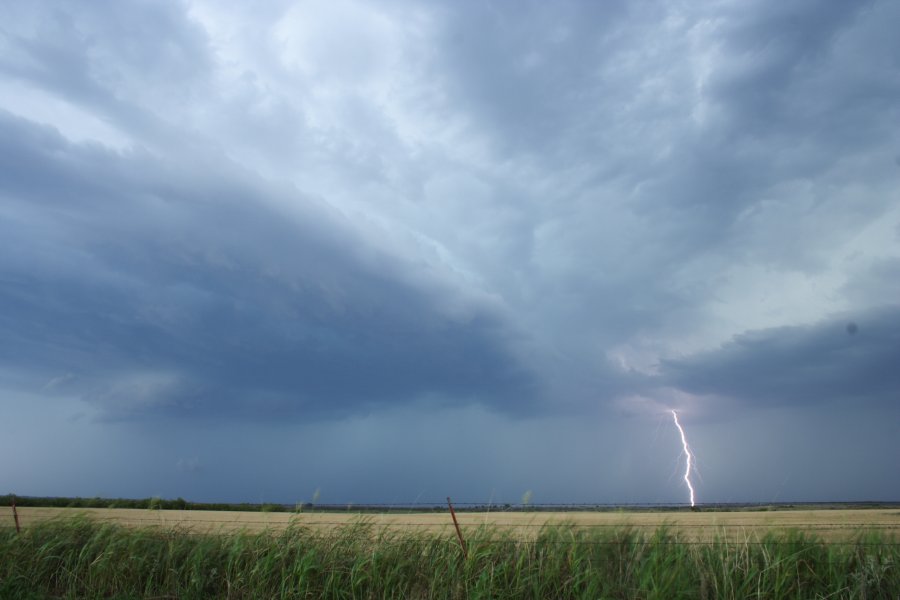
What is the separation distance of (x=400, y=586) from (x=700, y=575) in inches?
222

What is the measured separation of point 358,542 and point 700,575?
693cm

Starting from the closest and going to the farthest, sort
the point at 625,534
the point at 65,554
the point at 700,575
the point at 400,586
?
the point at 700,575, the point at 400,586, the point at 625,534, the point at 65,554

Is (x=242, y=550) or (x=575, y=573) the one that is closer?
(x=575, y=573)

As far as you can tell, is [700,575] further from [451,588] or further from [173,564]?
[173,564]

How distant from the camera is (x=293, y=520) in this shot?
15.0 metres

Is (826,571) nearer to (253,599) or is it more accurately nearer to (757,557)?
(757,557)

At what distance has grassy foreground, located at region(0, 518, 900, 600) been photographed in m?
11.6

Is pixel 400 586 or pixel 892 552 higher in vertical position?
pixel 892 552

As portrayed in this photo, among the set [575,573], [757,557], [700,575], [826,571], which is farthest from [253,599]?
[826,571]

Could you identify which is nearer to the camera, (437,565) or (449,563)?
(449,563)

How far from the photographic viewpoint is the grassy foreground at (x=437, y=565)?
1158 centimetres

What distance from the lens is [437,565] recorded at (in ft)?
42.1

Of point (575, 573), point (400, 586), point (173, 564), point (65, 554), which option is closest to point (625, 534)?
point (575, 573)

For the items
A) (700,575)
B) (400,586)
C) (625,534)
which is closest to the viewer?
(700,575)
